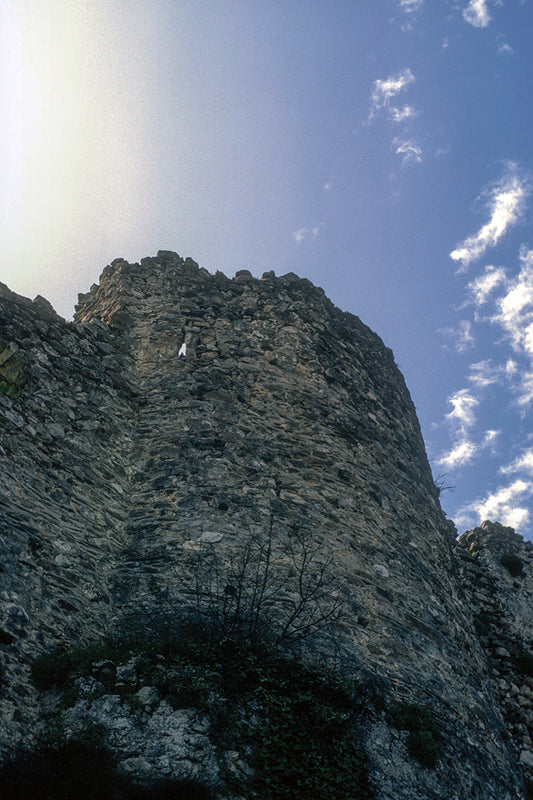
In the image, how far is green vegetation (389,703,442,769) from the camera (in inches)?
187

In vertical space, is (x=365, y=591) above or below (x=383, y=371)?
below

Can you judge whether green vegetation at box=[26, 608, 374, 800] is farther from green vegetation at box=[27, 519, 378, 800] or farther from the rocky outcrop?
the rocky outcrop

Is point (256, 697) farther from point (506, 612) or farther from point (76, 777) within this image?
point (506, 612)

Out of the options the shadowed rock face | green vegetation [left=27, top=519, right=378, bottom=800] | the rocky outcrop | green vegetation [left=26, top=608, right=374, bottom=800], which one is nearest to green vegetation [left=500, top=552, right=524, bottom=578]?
the rocky outcrop

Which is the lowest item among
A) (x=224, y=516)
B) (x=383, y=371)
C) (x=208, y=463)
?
(x=224, y=516)

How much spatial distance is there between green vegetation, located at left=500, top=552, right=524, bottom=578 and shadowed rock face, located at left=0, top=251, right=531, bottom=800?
0.14m

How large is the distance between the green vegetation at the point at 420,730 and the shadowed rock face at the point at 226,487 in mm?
99

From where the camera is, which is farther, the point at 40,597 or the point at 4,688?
the point at 40,597

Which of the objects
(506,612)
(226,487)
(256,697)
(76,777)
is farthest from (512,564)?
(76,777)

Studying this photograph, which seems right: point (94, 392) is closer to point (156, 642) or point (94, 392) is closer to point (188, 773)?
point (156, 642)

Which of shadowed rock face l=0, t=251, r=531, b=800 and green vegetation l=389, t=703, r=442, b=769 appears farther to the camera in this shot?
shadowed rock face l=0, t=251, r=531, b=800

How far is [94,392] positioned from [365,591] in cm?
366

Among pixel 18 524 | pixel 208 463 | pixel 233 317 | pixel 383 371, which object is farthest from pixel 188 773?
pixel 383 371

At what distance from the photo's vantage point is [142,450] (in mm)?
7090
